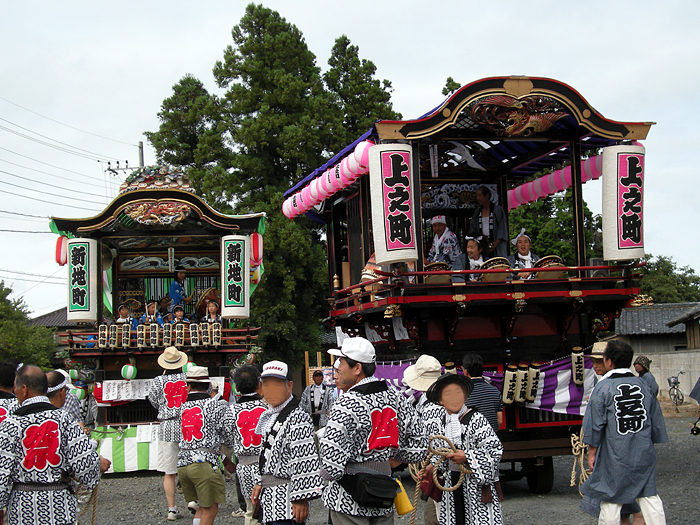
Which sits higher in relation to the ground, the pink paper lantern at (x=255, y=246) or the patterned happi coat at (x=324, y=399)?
the pink paper lantern at (x=255, y=246)

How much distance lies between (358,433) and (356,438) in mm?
34

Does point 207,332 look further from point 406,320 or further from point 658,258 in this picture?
point 658,258

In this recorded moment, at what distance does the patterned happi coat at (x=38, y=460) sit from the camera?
511cm

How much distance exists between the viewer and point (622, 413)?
563 centimetres

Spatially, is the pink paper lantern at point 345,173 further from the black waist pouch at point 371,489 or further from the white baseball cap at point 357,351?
the black waist pouch at point 371,489

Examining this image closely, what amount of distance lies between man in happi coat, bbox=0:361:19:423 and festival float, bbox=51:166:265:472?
8263 mm

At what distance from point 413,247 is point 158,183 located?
25.8 ft

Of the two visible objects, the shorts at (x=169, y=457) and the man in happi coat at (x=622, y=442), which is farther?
the shorts at (x=169, y=457)

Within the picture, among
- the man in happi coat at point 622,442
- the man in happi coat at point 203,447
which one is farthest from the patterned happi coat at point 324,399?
the man in happi coat at point 622,442

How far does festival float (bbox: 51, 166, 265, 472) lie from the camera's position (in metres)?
14.3

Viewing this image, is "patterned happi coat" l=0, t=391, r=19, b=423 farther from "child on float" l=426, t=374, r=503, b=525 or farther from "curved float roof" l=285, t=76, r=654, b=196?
"curved float roof" l=285, t=76, r=654, b=196

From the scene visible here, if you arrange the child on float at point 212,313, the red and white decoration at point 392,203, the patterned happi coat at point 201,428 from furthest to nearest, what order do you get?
1. the child on float at point 212,313
2. the red and white decoration at point 392,203
3. the patterned happi coat at point 201,428

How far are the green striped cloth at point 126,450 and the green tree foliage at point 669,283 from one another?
93.4ft

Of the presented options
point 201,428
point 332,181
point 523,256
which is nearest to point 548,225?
point 523,256
